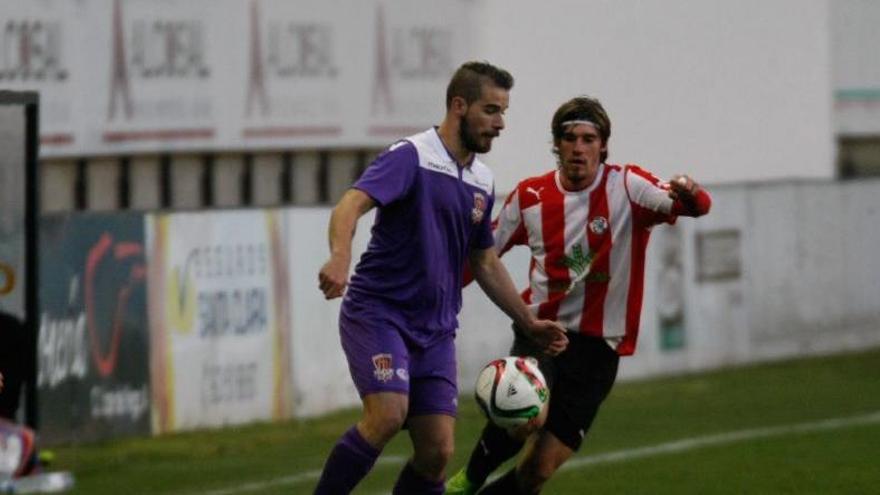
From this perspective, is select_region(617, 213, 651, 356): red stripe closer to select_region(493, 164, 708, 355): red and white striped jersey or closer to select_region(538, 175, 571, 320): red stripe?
select_region(493, 164, 708, 355): red and white striped jersey

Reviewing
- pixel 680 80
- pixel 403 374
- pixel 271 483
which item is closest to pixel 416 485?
pixel 403 374

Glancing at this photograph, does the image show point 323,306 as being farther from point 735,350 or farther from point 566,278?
point 566,278

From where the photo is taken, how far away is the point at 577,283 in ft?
38.5

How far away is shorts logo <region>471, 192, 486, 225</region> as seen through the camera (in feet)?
35.8

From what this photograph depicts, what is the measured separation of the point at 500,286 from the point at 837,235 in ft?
50.5

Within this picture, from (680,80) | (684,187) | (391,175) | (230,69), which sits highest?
A: (230,69)

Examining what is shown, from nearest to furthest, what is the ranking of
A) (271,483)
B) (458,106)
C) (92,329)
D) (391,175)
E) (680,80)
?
(391,175)
(458,106)
(271,483)
(92,329)
(680,80)

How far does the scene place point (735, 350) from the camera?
24.7 meters

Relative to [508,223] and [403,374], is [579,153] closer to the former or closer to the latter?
[508,223]

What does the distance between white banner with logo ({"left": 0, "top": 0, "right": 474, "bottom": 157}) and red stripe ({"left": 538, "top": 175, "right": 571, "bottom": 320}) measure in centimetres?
953

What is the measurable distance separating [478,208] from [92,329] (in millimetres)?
7393

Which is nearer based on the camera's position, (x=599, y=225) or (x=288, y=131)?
(x=599, y=225)

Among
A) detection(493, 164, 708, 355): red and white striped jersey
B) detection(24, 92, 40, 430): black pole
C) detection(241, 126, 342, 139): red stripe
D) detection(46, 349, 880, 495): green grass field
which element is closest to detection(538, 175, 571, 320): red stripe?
detection(493, 164, 708, 355): red and white striped jersey

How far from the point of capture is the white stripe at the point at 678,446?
15.2 metres
